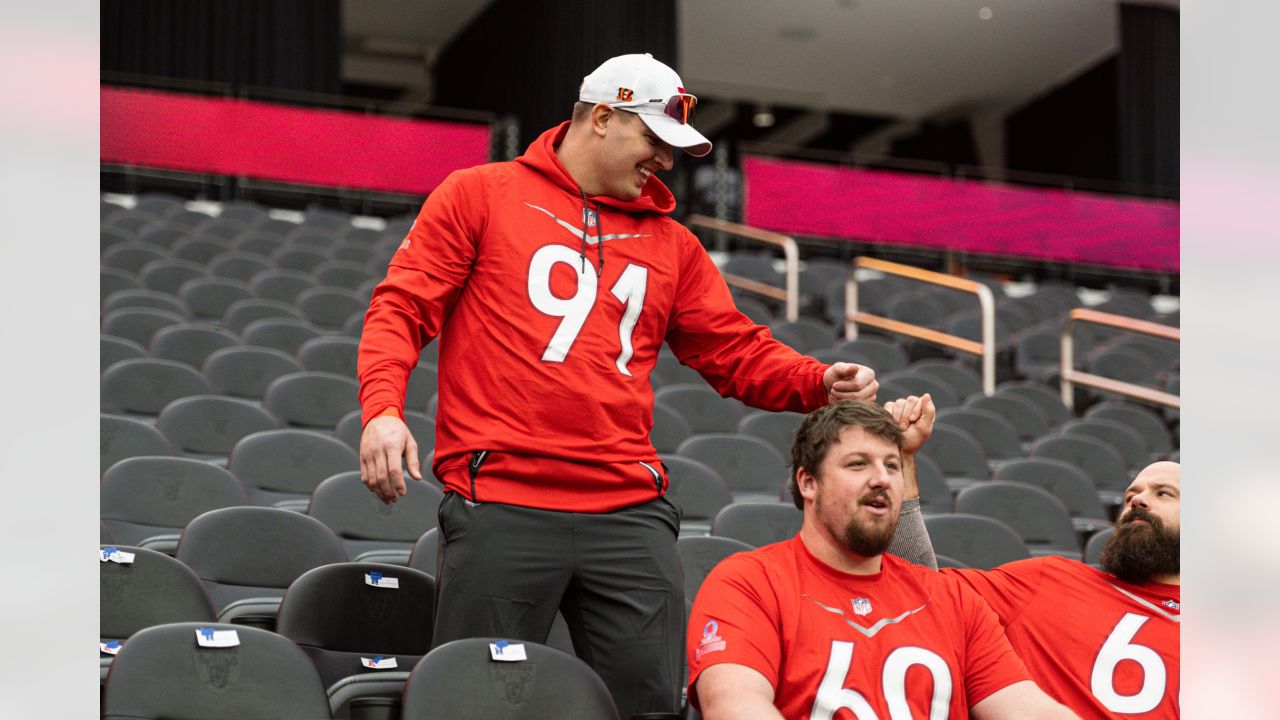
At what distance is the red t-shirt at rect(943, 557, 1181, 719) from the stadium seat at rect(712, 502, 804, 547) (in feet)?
3.46

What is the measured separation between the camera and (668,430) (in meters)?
5.07

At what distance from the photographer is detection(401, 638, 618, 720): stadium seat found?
205 centimetres

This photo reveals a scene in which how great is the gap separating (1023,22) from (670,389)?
33.9ft

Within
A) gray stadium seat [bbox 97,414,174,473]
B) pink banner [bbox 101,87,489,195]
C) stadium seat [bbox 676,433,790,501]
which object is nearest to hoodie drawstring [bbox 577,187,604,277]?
gray stadium seat [bbox 97,414,174,473]

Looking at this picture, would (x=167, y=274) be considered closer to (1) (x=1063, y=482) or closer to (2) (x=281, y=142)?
(2) (x=281, y=142)

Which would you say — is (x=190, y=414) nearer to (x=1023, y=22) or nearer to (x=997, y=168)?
(x=1023, y=22)

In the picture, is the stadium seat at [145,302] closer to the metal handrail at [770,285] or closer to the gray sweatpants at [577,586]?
the metal handrail at [770,285]

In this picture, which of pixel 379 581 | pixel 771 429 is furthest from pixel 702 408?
pixel 379 581

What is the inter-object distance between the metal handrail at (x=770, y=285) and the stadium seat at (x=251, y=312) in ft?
9.03

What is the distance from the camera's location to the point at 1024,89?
53.8ft

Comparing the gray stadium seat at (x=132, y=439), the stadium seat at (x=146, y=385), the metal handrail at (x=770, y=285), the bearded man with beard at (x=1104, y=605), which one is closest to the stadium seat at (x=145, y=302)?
the stadium seat at (x=146, y=385)

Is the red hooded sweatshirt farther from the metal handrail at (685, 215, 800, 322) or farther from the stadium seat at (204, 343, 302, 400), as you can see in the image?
the metal handrail at (685, 215, 800, 322)
